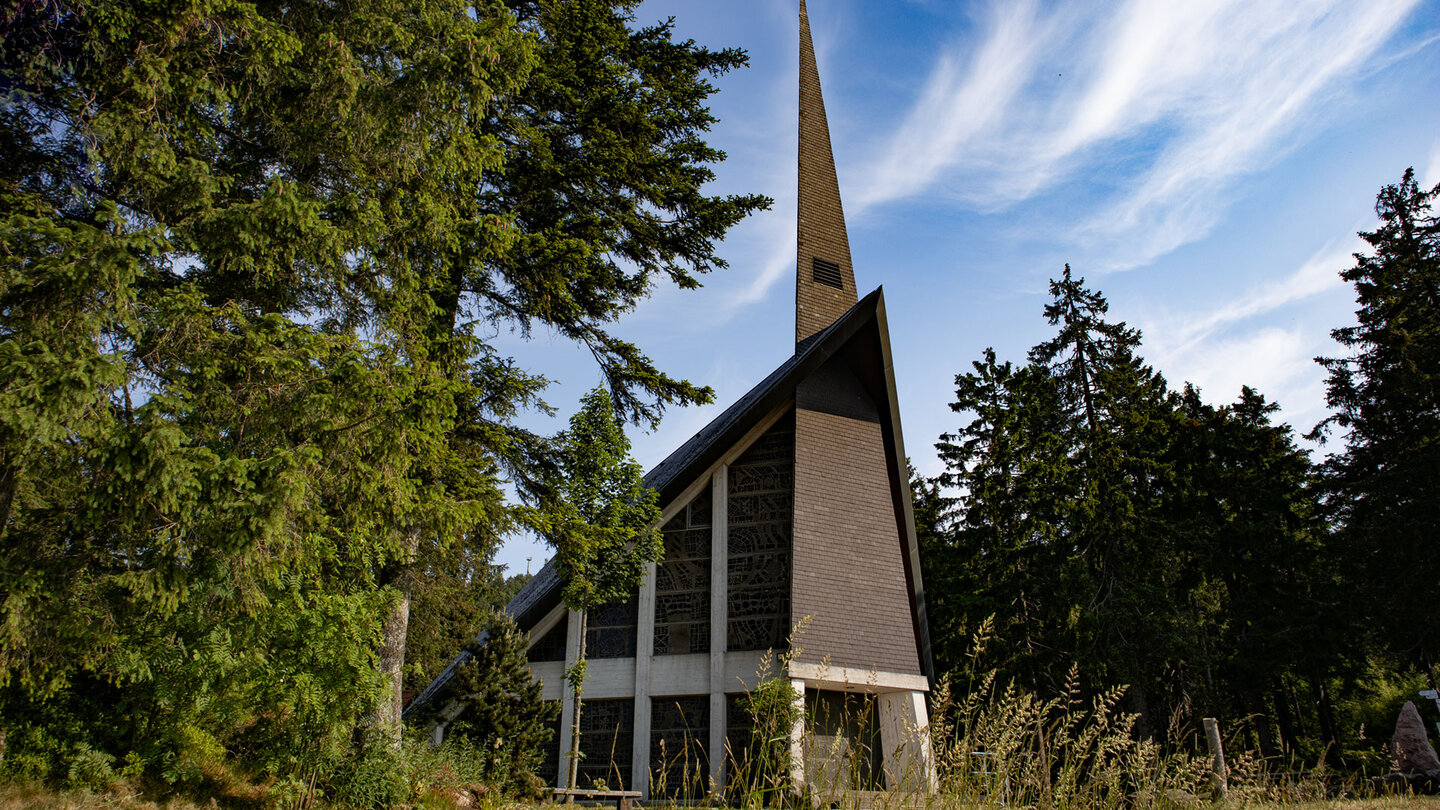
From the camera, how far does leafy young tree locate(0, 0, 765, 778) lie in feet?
20.7

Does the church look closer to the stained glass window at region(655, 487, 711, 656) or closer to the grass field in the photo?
the stained glass window at region(655, 487, 711, 656)

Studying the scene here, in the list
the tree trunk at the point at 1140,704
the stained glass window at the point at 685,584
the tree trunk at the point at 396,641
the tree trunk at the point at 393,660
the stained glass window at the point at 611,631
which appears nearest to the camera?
the tree trunk at the point at 393,660

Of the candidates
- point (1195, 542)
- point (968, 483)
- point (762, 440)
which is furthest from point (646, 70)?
point (1195, 542)

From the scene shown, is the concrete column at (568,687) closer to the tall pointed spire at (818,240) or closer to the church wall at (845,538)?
the church wall at (845,538)

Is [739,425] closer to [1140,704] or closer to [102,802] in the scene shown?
[102,802]

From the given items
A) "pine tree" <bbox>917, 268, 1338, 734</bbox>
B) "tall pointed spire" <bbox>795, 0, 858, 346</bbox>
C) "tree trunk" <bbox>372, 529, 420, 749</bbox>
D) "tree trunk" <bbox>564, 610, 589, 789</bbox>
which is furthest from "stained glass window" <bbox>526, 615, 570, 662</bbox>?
"pine tree" <bbox>917, 268, 1338, 734</bbox>

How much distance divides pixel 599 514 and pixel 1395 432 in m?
18.8

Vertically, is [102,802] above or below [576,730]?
below

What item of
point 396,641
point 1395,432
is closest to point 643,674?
point 396,641

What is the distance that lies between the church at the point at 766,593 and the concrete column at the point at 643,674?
0.03 metres

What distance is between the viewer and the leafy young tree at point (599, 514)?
1143 cm

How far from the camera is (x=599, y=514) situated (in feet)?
40.2

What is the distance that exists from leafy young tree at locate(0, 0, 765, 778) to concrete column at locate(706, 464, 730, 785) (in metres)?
5.57

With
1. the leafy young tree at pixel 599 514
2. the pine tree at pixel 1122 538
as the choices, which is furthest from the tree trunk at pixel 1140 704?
the leafy young tree at pixel 599 514
